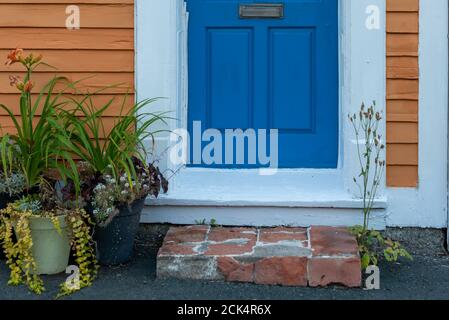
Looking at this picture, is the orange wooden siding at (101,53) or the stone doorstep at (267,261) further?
the orange wooden siding at (101,53)

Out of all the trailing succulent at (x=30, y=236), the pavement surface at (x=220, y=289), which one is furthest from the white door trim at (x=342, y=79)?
the trailing succulent at (x=30, y=236)

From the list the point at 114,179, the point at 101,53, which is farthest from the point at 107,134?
the point at 114,179

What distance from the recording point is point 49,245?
4.33m

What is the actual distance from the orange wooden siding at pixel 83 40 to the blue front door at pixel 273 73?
0.58 m

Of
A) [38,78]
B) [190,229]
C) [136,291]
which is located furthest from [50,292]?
[38,78]

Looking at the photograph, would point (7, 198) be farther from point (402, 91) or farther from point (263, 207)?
point (402, 91)

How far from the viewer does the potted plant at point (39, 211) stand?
4191 millimetres

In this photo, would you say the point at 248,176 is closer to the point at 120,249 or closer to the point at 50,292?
the point at 120,249

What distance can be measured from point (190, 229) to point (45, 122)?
1054mm

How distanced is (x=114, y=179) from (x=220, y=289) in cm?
84

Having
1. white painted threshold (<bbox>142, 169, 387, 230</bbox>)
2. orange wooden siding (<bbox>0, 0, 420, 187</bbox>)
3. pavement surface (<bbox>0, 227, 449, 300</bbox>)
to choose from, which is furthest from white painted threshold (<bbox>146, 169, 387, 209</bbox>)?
pavement surface (<bbox>0, 227, 449, 300</bbox>)

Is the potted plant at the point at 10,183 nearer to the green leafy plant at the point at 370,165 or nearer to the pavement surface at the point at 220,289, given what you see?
the pavement surface at the point at 220,289

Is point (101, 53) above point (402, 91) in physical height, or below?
above

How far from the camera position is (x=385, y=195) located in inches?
189
